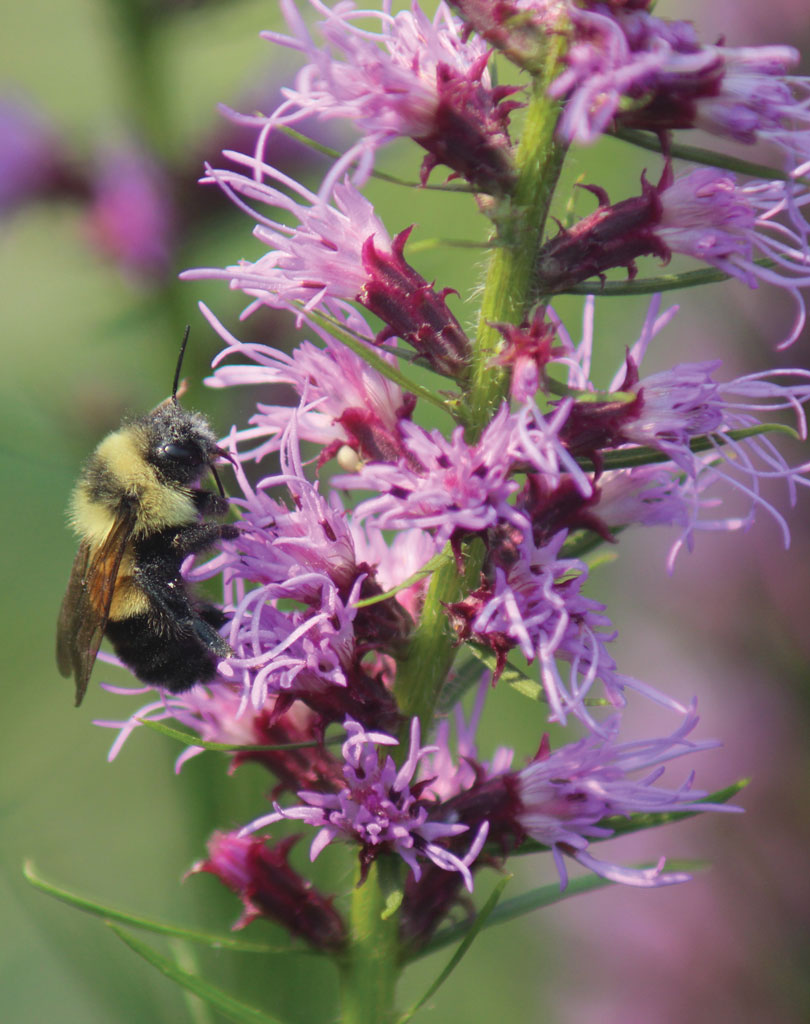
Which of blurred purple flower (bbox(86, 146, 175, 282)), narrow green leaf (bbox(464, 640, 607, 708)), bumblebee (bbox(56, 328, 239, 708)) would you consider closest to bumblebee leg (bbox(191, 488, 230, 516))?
bumblebee (bbox(56, 328, 239, 708))

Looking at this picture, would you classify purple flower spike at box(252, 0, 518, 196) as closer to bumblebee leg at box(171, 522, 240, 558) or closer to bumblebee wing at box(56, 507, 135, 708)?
bumblebee leg at box(171, 522, 240, 558)

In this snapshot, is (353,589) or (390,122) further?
(353,589)

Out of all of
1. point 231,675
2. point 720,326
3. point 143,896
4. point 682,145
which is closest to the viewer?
point 682,145

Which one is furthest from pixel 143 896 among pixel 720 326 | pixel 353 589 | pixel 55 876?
pixel 353 589

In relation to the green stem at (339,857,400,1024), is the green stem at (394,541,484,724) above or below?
above

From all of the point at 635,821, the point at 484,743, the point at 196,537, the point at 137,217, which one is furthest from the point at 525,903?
the point at 484,743

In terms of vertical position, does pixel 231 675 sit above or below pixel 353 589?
below

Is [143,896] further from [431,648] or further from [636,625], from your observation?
[431,648]
